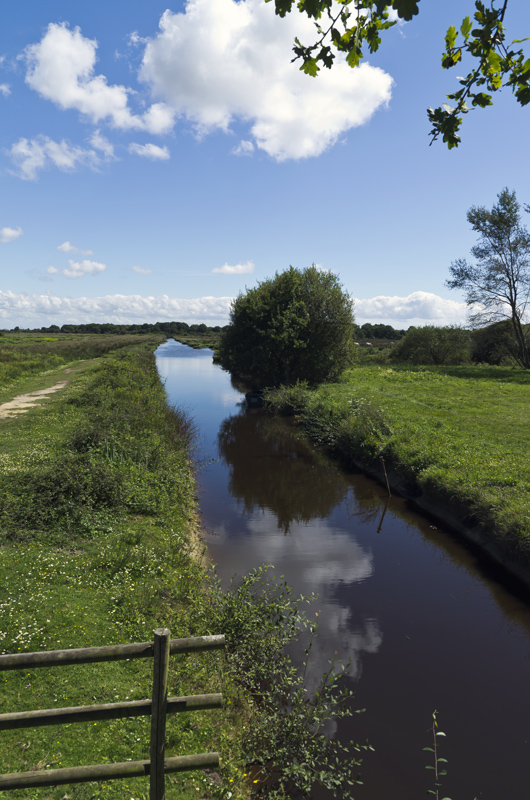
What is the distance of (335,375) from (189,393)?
13.0 metres

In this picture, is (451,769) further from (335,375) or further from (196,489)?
(335,375)

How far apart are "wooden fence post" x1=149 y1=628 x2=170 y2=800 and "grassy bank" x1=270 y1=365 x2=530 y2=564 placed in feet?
28.1

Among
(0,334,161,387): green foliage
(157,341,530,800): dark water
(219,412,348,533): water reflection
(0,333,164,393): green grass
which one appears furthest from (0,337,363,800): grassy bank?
(0,334,161,387): green foliage

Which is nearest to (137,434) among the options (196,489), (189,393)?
(196,489)

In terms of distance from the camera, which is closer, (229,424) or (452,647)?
(452,647)

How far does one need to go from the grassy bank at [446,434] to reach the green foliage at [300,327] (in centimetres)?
244

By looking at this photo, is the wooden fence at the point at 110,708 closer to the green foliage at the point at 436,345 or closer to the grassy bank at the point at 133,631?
the grassy bank at the point at 133,631

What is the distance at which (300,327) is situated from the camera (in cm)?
3025

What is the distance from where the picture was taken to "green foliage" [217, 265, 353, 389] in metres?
30.4

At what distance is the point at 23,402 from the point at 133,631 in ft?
62.9

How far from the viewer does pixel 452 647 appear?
7.35m

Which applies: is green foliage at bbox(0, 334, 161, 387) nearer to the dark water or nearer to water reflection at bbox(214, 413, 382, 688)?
water reflection at bbox(214, 413, 382, 688)

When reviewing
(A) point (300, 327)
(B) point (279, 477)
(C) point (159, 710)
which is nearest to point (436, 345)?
(A) point (300, 327)

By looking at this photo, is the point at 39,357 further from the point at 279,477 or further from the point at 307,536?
the point at 307,536
